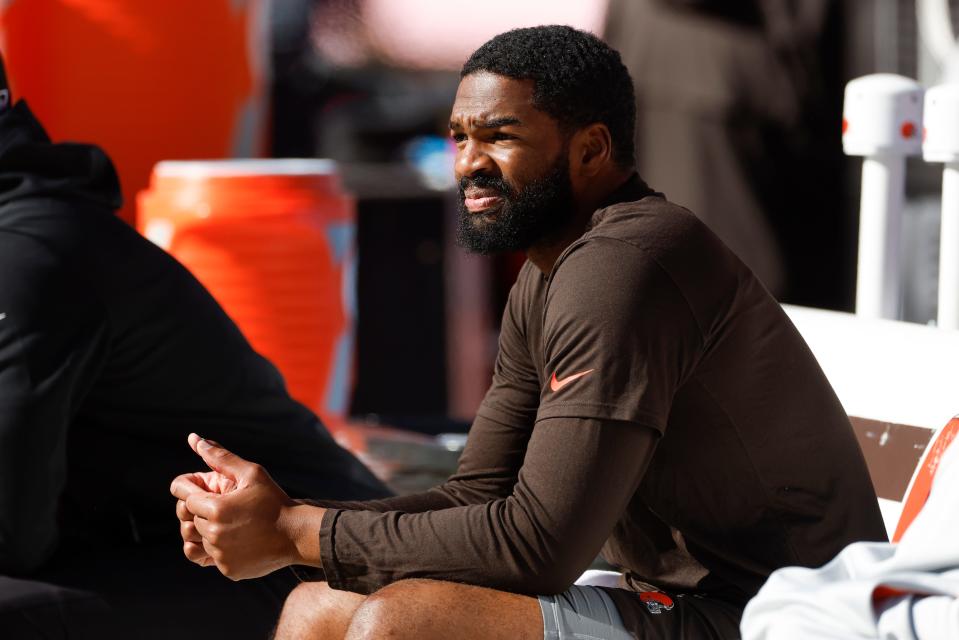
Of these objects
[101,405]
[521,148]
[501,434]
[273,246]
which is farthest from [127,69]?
[521,148]

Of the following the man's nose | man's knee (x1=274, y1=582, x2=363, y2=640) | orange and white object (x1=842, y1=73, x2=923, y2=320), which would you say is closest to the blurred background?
orange and white object (x1=842, y1=73, x2=923, y2=320)

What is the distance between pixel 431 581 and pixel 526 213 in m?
0.56

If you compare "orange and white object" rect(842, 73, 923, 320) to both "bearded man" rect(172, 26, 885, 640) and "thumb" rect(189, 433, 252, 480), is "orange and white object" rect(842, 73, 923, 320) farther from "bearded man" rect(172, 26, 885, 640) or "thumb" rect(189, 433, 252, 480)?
"thumb" rect(189, 433, 252, 480)

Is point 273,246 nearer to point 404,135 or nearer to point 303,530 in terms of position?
point 404,135

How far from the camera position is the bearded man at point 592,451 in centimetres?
206

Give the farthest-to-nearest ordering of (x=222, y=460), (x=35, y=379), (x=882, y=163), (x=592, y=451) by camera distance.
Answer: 1. (x=882, y=163)
2. (x=35, y=379)
3. (x=222, y=460)
4. (x=592, y=451)

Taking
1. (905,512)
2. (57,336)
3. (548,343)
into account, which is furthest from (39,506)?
(905,512)

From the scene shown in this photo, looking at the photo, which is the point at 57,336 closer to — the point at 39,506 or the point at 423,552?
the point at 39,506

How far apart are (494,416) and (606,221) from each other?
1.62 feet

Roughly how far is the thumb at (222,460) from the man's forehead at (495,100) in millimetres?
598

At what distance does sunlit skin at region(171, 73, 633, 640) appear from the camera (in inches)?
81.3

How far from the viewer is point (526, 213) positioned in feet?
7.63

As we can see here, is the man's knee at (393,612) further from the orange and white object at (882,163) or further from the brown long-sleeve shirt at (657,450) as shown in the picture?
the orange and white object at (882,163)

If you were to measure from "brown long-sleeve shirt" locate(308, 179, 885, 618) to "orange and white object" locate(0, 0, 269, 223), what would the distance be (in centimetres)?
310
